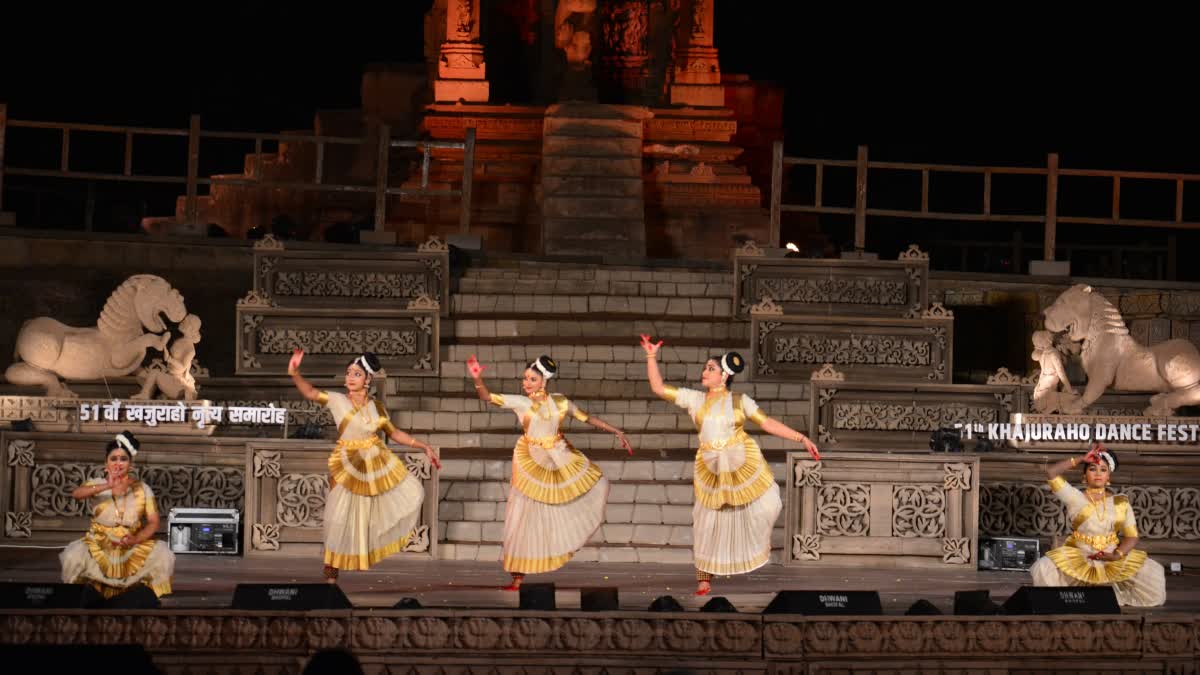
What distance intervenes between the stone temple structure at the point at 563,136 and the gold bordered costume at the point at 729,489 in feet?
19.6

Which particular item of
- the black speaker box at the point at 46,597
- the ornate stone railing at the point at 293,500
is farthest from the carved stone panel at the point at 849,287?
the black speaker box at the point at 46,597

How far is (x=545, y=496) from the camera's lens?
35.4ft

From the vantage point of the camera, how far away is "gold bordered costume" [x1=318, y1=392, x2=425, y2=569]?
34.8 feet

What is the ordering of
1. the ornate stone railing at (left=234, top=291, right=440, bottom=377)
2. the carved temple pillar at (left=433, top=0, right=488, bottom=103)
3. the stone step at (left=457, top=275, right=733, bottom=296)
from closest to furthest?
1. the ornate stone railing at (left=234, top=291, right=440, bottom=377)
2. the stone step at (left=457, top=275, right=733, bottom=296)
3. the carved temple pillar at (left=433, top=0, right=488, bottom=103)

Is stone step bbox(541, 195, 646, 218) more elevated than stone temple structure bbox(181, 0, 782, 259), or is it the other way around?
stone temple structure bbox(181, 0, 782, 259)

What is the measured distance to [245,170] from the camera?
19375mm

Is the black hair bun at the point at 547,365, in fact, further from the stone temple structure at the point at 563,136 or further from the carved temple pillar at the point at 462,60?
the carved temple pillar at the point at 462,60

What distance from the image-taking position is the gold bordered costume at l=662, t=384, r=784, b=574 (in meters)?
10.6

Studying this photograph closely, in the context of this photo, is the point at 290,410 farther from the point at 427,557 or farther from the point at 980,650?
the point at 980,650

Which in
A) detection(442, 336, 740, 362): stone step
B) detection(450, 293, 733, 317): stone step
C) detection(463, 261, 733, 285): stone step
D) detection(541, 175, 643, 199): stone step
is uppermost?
detection(541, 175, 643, 199): stone step

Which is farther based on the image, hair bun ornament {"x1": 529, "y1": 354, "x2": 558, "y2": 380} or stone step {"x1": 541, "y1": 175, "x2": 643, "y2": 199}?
stone step {"x1": 541, "y1": 175, "x2": 643, "y2": 199}

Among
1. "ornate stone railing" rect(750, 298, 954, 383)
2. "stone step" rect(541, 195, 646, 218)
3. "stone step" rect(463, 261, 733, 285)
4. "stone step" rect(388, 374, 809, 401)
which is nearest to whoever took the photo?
"stone step" rect(388, 374, 809, 401)

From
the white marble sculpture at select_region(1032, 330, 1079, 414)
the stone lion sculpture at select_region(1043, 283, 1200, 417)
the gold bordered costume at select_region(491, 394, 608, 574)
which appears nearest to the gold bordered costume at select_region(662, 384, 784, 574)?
the gold bordered costume at select_region(491, 394, 608, 574)

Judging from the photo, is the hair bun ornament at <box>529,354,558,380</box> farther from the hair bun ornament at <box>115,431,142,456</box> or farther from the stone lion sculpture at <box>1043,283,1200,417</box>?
the stone lion sculpture at <box>1043,283,1200,417</box>
